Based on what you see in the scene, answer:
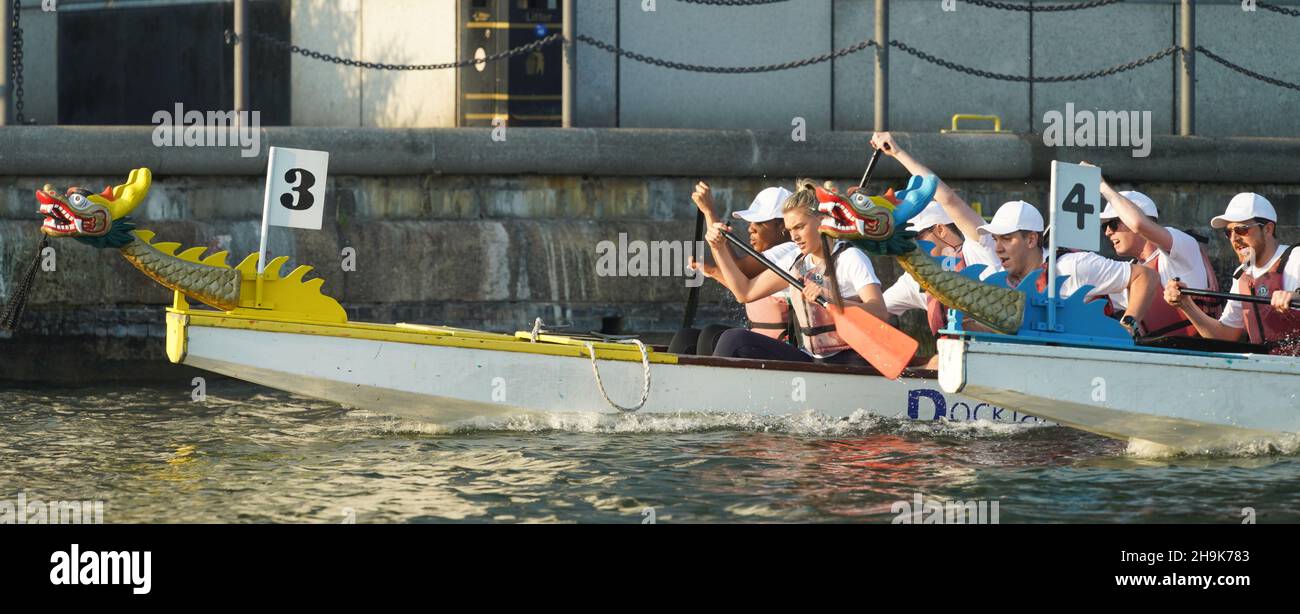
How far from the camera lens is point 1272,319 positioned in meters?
8.78

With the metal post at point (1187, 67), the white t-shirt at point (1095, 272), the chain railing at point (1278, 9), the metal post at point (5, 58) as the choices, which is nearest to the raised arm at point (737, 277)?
the white t-shirt at point (1095, 272)

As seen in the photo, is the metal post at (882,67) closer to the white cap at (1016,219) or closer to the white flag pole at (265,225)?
the white cap at (1016,219)

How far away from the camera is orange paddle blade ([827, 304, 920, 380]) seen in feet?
27.9

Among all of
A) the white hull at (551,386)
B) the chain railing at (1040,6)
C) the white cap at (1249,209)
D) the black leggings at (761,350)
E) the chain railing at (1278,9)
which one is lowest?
the white hull at (551,386)

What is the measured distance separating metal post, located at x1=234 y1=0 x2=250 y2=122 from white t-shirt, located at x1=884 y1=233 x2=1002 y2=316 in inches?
173

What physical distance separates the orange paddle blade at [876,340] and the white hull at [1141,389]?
685mm

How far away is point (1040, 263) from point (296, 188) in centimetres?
372

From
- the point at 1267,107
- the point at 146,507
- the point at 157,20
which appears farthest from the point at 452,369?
the point at 1267,107

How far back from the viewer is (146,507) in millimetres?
7039

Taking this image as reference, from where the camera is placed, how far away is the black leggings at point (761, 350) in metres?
9.14

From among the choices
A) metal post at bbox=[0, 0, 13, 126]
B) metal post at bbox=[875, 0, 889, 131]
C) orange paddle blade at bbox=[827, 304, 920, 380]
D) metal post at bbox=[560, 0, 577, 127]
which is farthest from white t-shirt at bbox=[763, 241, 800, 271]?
metal post at bbox=[0, 0, 13, 126]

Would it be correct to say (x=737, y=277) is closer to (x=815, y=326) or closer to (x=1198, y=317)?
(x=815, y=326)

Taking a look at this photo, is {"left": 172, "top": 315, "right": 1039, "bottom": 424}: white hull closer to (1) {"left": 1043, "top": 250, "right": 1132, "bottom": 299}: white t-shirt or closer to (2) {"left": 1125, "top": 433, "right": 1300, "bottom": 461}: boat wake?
(1) {"left": 1043, "top": 250, "right": 1132, "bottom": 299}: white t-shirt
